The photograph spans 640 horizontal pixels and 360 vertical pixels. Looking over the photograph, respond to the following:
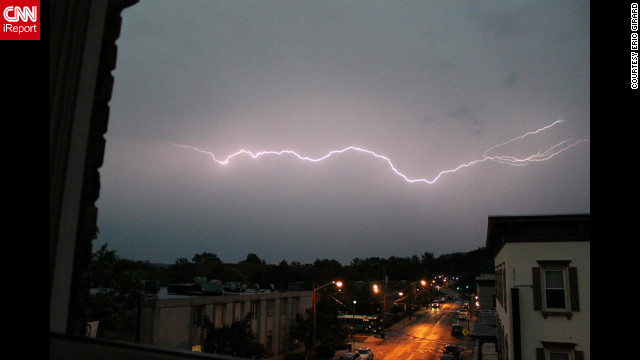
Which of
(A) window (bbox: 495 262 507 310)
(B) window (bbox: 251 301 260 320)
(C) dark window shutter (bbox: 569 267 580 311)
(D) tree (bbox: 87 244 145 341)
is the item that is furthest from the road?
(C) dark window shutter (bbox: 569 267 580 311)

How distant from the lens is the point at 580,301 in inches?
284

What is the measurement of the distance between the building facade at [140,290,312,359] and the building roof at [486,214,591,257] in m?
6.81

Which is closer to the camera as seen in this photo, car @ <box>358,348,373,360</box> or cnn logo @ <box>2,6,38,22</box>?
cnn logo @ <box>2,6,38,22</box>

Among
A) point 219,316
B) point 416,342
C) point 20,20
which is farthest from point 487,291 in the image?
point 20,20

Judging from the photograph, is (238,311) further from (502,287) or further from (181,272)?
(181,272)

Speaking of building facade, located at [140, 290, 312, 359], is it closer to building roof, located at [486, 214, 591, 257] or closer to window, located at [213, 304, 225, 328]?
window, located at [213, 304, 225, 328]

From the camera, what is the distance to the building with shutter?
7.24 meters

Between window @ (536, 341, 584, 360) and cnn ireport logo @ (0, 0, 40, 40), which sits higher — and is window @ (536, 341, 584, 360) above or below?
below

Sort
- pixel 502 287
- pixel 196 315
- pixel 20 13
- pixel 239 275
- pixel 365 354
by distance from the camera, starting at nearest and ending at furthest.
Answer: pixel 20 13
pixel 502 287
pixel 196 315
pixel 365 354
pixel 239 275

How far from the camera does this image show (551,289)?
7.50m

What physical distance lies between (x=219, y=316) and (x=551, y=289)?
11.6 meters

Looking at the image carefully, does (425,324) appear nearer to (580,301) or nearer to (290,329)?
(290,329)
